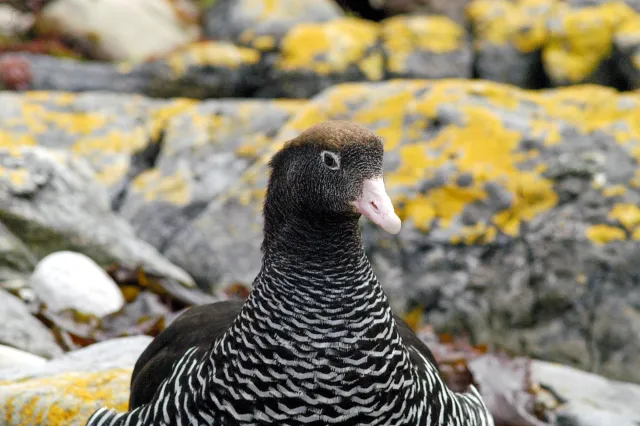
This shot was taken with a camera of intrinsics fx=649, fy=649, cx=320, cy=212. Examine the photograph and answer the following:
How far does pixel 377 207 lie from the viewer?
2393mm

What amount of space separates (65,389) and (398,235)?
3.48 meters

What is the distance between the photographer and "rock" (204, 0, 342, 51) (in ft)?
44.2

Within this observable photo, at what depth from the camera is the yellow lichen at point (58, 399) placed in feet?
11.5

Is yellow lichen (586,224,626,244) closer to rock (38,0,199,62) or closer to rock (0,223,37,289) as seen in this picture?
rock (0,223,37,289)

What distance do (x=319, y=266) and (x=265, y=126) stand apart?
242 inches

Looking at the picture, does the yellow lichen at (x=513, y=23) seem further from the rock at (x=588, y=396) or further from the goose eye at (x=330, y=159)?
the goose eye at (x=330, y=159)

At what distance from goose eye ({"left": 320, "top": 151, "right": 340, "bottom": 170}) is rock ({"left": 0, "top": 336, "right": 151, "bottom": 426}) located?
82.2 inches

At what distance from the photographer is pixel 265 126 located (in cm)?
852

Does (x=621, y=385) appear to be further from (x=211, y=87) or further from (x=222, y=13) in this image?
(x=222, y=13)

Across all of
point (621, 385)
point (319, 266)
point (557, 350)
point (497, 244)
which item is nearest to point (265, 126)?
point (497, 244)

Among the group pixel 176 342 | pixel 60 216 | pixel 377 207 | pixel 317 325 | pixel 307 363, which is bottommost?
pixel 60 216

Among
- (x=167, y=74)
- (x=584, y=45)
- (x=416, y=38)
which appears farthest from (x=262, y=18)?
(x=584, y=45)

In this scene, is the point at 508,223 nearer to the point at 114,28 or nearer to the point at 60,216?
the point at 60,216

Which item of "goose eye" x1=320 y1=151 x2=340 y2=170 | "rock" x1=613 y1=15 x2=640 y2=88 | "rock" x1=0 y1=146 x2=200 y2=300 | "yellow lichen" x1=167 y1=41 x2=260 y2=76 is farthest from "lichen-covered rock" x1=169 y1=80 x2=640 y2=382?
"yellow lichen" x1=167 y1=41 x2=260 y2=76
